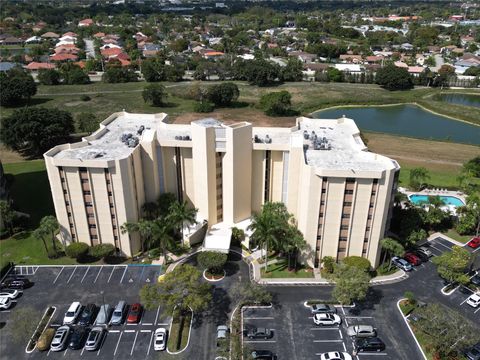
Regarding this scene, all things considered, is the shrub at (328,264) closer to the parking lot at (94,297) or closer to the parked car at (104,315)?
the parking lot at (94,297)

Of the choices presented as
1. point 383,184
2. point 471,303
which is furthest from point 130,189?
point 471,303

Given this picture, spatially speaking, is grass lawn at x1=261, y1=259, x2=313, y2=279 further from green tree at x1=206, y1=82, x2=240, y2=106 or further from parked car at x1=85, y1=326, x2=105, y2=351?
green tree at x1=206, y1=82, x2=240, y2=106

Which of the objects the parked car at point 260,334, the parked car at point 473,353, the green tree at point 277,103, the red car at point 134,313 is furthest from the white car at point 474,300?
the green tree at point 277,103

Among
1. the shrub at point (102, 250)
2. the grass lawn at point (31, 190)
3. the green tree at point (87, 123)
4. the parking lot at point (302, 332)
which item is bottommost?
the parking lot at point (302, 332)

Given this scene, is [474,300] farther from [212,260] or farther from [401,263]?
[212,260]

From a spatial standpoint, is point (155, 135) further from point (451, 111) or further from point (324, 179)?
point (451, 111)

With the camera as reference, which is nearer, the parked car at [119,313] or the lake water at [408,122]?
the parked car at [119,313]

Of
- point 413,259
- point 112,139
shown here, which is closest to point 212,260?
point 112,139
